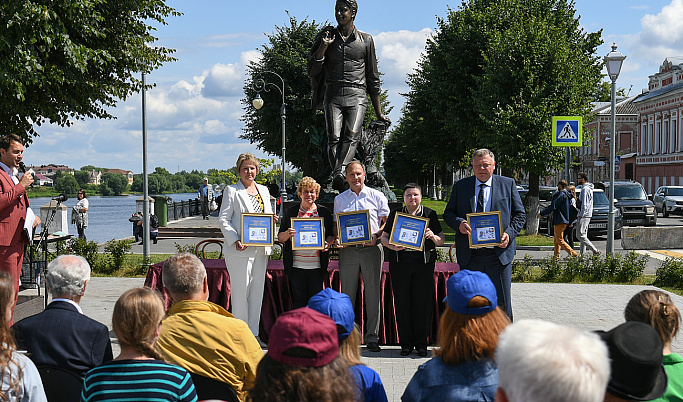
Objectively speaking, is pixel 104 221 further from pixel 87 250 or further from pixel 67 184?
pixel 87 250

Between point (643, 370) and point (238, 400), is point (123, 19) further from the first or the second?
point (643, 370)

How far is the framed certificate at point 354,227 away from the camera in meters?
6.70

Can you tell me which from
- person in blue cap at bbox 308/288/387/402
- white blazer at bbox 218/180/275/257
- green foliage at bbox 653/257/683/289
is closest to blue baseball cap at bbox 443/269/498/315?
person in blue cap at bbox 308/288/387/402

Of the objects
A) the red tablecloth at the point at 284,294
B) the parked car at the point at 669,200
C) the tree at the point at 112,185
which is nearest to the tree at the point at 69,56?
the red tablecloth at the point at 284,294

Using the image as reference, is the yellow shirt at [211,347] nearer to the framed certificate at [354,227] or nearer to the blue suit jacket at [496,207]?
the framed certificate at [354,227]

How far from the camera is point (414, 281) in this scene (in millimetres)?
6809

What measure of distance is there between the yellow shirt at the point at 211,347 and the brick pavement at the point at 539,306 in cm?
263

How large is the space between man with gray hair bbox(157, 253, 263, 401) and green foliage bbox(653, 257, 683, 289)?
1069cm

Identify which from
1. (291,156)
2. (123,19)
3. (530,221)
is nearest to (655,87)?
(291,156)

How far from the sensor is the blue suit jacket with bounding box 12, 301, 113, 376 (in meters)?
3.43

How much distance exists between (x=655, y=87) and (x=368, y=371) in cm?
6623

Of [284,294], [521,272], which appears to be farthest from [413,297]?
[521,272]

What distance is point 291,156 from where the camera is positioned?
152ft

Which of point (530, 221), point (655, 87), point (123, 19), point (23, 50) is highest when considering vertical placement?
point (655, 87)
